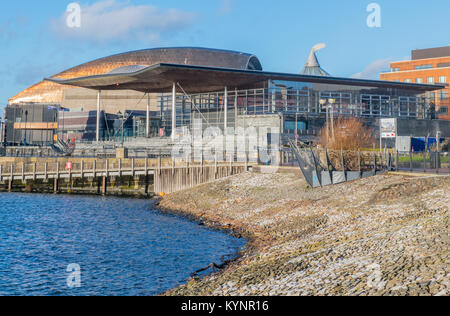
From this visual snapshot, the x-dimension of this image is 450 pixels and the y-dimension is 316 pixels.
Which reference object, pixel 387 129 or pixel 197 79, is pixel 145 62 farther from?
pixel 387 129

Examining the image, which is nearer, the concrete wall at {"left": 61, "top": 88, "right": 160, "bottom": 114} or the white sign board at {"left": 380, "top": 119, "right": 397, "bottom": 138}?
the white sign board at {"left": 380, "top": 119, "right": 397, "bottom": 138}

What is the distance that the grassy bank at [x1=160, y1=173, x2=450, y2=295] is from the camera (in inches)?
462

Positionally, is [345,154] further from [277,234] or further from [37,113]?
[37,113]

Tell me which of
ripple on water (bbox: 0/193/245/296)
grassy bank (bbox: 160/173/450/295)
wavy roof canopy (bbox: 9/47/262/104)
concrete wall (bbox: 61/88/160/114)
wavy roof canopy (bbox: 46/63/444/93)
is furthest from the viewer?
concrete wall (bbox: 61/88/160/114)

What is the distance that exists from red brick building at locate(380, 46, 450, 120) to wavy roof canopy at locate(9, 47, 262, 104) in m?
39.0

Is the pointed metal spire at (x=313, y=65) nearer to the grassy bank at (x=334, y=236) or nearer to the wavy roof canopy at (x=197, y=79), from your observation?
the wavy roof canopy at (x=197, y=79)

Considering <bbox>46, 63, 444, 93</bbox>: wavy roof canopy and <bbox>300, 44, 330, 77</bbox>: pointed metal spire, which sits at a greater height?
<bbox>300, 44, 330, 77</bbox>: pointed metal spire

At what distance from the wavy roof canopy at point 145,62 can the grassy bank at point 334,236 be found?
211 ft

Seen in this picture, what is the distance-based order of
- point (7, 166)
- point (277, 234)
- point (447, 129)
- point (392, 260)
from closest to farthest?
point (392, 260), point (277, 234), point (7, 166), point (447, 129)

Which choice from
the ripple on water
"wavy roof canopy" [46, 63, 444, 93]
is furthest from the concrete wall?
the ripple on water

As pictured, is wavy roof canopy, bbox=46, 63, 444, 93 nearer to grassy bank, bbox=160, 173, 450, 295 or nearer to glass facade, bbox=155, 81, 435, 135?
glass facade, bbox=155, 81, 435, 135

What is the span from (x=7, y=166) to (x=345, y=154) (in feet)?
148
